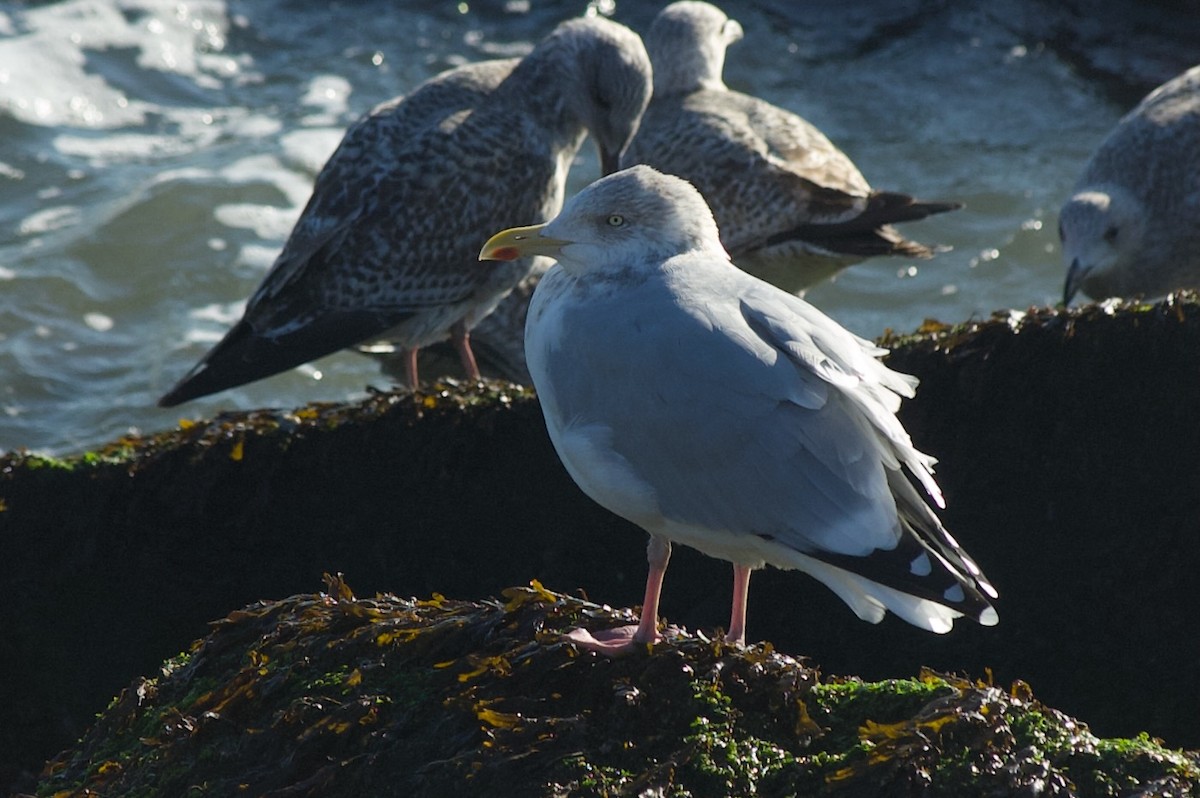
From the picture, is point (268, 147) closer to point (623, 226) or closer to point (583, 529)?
point (583, 529)

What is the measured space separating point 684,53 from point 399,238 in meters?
2.51

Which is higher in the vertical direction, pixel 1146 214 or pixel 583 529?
pixel 583 529

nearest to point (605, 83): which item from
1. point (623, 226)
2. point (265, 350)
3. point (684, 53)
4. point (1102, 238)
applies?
point (684, 53)

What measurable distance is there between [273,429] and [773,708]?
2214mm

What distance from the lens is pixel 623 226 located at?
3.75 metres

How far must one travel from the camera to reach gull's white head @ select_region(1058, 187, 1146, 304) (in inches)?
306

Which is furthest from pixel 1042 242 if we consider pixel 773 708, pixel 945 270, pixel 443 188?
pixel 773 708

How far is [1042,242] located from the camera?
31.9 feet

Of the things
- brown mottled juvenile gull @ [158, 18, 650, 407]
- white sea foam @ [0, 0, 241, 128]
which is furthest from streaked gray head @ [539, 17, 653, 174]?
white sea foam @ [0, 0, 241, 128]

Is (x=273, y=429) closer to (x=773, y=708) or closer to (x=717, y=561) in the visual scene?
(x=717, y=561)

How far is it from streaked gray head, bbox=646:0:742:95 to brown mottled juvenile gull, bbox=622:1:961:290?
323 millimetres

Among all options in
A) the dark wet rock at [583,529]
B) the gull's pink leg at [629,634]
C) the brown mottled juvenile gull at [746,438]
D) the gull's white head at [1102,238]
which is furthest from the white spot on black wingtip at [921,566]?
the gull's white head at [1102,238]

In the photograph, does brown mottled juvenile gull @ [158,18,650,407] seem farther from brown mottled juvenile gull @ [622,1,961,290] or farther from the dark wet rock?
the dark wet rock

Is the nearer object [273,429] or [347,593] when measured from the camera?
[347,593]
